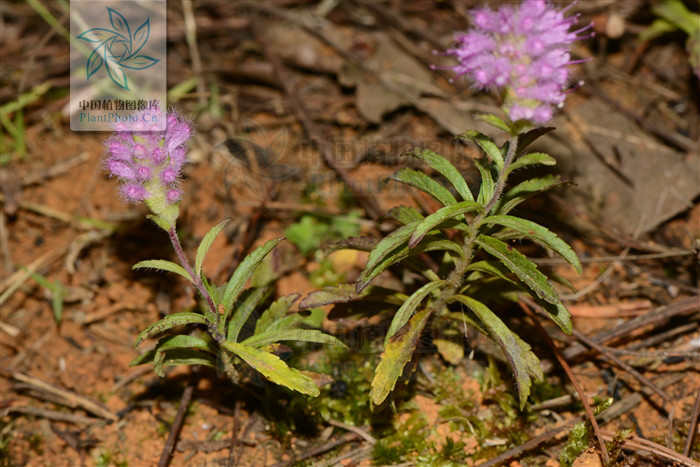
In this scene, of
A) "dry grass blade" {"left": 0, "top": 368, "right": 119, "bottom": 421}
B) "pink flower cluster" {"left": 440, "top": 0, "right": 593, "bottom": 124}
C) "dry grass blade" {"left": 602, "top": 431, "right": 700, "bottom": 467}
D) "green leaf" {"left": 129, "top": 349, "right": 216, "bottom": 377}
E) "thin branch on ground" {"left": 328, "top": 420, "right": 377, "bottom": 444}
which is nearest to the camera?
"pink flower cluster" {"left": 440, "top": 0, "right": 593, "bottom": 124}

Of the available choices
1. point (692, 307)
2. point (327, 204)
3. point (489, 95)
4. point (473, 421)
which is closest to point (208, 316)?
point (473, 421)

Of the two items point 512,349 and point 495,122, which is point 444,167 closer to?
point 495,122

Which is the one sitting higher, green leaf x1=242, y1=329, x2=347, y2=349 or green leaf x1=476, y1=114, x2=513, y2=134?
green leaf x1=476, y1=114, x2=513, y2=134

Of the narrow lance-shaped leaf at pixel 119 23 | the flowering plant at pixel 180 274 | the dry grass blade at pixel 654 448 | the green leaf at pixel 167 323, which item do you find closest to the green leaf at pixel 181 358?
the flowering plant at pixel 180 274

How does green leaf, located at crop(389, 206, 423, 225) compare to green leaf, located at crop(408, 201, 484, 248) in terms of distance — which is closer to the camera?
green leaf, located at crop(408, 201, 484, 248)

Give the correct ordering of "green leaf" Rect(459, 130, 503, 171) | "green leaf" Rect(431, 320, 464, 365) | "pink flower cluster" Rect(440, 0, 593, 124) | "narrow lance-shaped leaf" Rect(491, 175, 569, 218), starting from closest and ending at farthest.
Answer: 1. "pink flower cluster" Rect(440, 0, 593, 124)
2. "green leaf" Rect(459, 130, 503, 171)
3. "narrow lance-shaped leaf" Rect(491, 175, 569, 218)
4. "green leaf" Rect(431, 320, 464, 365)

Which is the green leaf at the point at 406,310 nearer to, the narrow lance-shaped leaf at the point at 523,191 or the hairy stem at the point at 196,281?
the narrow lance-shaped leaf at the point at 523,191

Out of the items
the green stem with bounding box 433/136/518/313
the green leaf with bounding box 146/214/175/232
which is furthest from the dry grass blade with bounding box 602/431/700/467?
the green leaf with bounding box 146/214/175/232

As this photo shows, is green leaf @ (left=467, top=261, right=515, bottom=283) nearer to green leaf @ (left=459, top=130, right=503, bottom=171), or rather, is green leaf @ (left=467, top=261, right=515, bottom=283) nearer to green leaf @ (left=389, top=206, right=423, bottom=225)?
green leaf @ (left=389, top=206, right=423, bottom=225)
